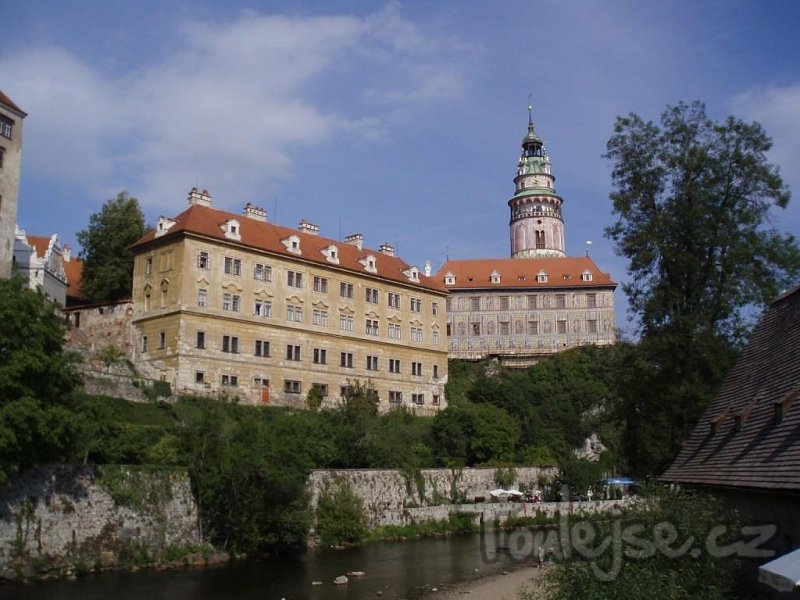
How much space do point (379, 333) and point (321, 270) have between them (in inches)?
232

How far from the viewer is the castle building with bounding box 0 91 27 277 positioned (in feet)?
127

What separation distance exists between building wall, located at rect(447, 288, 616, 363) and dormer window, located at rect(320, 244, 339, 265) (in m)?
26.0

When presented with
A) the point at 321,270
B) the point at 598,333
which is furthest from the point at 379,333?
the point at 598,333

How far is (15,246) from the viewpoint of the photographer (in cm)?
4469

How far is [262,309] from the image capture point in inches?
1849

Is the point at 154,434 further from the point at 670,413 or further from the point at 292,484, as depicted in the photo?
the point at 670,413

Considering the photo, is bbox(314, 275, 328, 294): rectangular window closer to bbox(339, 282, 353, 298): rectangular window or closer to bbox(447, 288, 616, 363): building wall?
bbox(339, 282, 353, 298): rectangular window

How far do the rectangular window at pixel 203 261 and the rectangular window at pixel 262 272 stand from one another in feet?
9.76

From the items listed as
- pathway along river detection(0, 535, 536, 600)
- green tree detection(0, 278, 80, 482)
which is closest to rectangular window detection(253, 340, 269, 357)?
pathway along river detection(0, 535, 536, 600)

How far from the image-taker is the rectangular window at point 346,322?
50.8 metres

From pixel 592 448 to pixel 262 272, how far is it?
26586 millimetres

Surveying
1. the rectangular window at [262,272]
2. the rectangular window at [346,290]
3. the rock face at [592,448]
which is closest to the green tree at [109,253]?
the rectangular window at [262,272]

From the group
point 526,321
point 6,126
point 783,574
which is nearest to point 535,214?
point 526,321

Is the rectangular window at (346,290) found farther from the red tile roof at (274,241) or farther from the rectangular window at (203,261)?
the rectangular window at (203,261)
